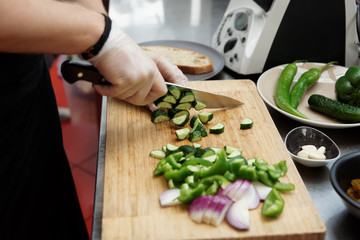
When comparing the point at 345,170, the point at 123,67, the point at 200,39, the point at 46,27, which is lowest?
the point at 200,39

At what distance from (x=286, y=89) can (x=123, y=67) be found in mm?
922

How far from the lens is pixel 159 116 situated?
1695 mm

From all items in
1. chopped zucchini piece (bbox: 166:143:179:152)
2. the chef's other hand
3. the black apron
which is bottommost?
the black apron

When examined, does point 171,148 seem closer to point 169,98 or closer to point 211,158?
point 211,158

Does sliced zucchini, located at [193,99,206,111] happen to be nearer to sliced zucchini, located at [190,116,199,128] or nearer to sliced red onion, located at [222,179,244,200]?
sliced zucchini, located at [190,116,199,128]

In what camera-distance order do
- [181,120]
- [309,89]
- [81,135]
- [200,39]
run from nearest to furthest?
1. [181,120]
2. [309,89]
3. [200,39]
4. [81,135]

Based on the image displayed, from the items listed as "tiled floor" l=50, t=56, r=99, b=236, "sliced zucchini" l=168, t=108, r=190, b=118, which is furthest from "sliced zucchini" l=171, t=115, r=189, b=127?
"tiled floor" l=50, t=56, r=99, b=236

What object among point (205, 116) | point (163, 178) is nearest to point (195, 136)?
point (205, 116)

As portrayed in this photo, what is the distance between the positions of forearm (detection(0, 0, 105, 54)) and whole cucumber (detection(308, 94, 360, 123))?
42.3 inches

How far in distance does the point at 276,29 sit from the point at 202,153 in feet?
3.18

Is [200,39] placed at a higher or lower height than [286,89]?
lower

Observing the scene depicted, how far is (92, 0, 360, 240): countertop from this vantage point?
1.28 meters

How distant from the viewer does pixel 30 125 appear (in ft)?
5.28

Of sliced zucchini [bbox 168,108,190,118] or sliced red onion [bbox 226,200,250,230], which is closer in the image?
sliced red onion [bbox 226,200,250,230]
